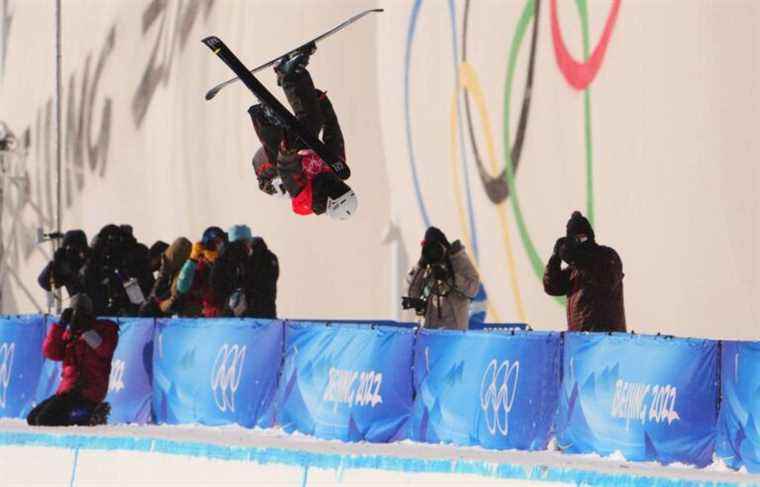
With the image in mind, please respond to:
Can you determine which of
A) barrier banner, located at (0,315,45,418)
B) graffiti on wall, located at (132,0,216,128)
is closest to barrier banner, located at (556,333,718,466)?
barrier banner, located at (0,315,45,418)

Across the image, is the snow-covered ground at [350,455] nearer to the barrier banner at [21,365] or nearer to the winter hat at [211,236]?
the barrier banner at [21,365]

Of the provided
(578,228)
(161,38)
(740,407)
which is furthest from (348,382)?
(161,38)

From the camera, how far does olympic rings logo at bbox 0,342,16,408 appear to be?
667 inches

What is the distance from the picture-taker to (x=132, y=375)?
1598cm

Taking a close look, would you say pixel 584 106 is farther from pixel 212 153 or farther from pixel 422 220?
pixel 212 153

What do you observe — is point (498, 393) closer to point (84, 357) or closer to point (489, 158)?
point (84, 357)

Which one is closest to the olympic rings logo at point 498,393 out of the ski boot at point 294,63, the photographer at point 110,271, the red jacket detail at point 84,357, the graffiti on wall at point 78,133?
the ski boot at point 294,63

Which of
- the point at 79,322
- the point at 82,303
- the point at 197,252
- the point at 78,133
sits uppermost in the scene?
the point at 78,133

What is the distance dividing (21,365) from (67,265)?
1.06 meters

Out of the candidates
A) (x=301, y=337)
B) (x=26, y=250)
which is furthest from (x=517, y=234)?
(x=26, y=250)

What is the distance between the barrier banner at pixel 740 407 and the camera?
11.5 metres

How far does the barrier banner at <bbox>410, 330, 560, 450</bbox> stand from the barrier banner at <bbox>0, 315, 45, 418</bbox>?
4539 millimetres

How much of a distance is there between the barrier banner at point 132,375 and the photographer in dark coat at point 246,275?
727 mm

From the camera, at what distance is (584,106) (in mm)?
17172
